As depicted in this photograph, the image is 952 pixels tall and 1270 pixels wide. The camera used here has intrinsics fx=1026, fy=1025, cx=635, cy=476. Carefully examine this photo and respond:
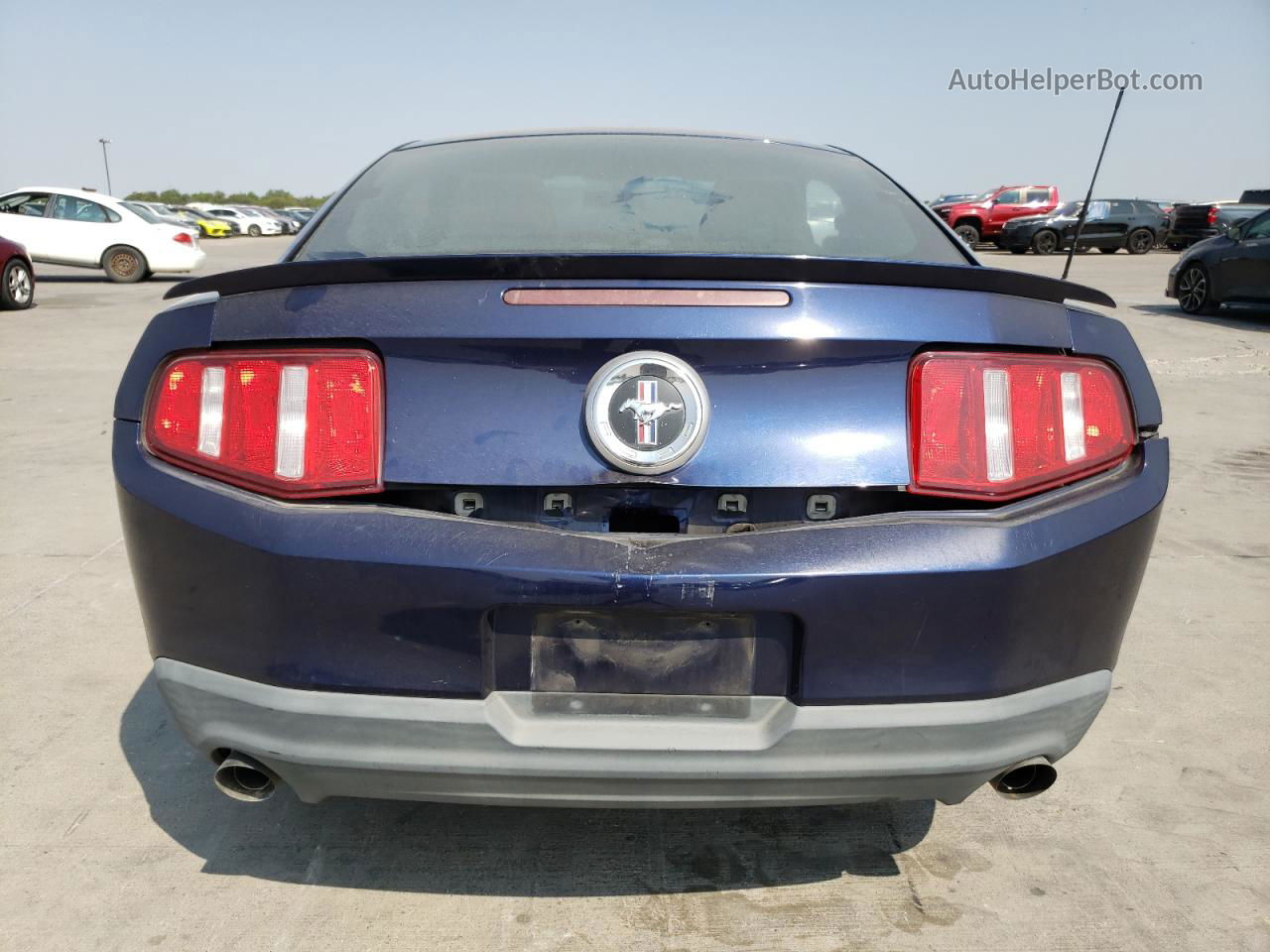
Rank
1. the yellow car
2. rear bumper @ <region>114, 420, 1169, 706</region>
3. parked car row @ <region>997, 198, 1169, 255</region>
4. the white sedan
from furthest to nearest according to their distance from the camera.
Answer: the yellow car < parked car row @ <region>997, 198, 1169, 255</region> < the white sedan < rear bumper @ <region>114, 420, 1169, 706</region>

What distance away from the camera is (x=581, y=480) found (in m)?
1.62

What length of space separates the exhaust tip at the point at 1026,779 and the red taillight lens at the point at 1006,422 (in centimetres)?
51

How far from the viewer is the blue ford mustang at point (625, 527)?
1.61 meters

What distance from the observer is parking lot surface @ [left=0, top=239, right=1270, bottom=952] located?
1961 mm

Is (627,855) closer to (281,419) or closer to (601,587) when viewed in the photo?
(601,587)

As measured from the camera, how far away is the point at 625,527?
1664 millimetres

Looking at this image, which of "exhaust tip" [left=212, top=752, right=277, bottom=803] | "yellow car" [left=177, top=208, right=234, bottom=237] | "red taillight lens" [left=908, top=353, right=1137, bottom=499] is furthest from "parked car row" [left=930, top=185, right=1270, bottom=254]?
"yellow car" [left=177, top=208, right=234, bottom=237]

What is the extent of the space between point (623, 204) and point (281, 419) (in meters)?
1.06

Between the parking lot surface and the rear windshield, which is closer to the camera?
the parking lot surface

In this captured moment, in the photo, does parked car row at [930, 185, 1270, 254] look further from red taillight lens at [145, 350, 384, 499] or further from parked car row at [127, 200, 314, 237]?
parked car row at [127, 200, 314, 237]

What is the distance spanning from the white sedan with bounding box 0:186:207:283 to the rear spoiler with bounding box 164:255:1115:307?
17597 millimetres

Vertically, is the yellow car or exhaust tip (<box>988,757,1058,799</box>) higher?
exhaust tip (<box>988,757,1058,799</box>)

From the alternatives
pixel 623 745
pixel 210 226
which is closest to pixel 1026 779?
pixel 623 745

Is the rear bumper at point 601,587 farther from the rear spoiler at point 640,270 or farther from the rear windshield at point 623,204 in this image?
the rear windshield at point 623,204
